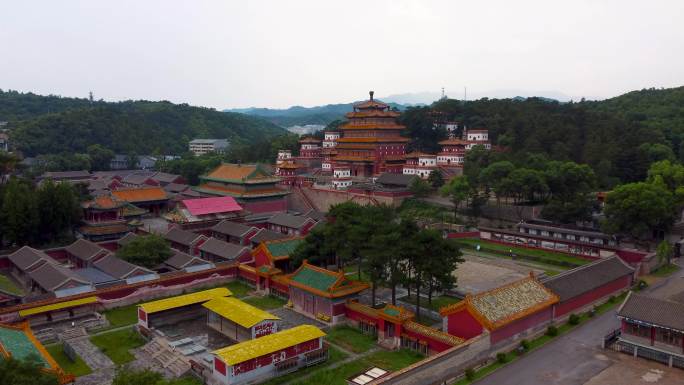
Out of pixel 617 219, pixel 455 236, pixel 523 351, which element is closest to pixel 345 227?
pixel 523 351

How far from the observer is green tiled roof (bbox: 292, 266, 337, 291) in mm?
25078

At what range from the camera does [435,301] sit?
2766 centimetres

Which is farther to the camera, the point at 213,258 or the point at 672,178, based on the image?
the point at 672,178

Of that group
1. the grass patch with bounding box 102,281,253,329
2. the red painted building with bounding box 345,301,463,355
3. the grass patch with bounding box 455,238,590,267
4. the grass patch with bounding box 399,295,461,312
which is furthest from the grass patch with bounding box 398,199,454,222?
the grass patch with bounding box 102,281,253,329

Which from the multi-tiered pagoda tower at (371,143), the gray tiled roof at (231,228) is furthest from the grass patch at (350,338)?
the multi-tiered pagoda tower at (371,143)

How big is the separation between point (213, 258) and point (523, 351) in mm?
21345

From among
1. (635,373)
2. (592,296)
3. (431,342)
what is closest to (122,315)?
(431,342)

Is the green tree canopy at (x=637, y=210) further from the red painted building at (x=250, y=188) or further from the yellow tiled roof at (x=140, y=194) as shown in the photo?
the yellow tiled roof at (x=140, y=194)

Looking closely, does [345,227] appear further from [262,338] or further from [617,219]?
[617,219]

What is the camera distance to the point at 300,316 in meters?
26.0

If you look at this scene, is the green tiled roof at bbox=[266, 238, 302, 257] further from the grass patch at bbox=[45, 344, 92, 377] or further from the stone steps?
the grass patch at bbox=[45, 344, 92, 377]

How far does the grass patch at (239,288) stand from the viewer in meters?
29.8

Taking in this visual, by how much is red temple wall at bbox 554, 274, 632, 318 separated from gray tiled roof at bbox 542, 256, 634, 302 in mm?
274

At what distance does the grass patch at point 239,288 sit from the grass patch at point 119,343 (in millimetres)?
6740
